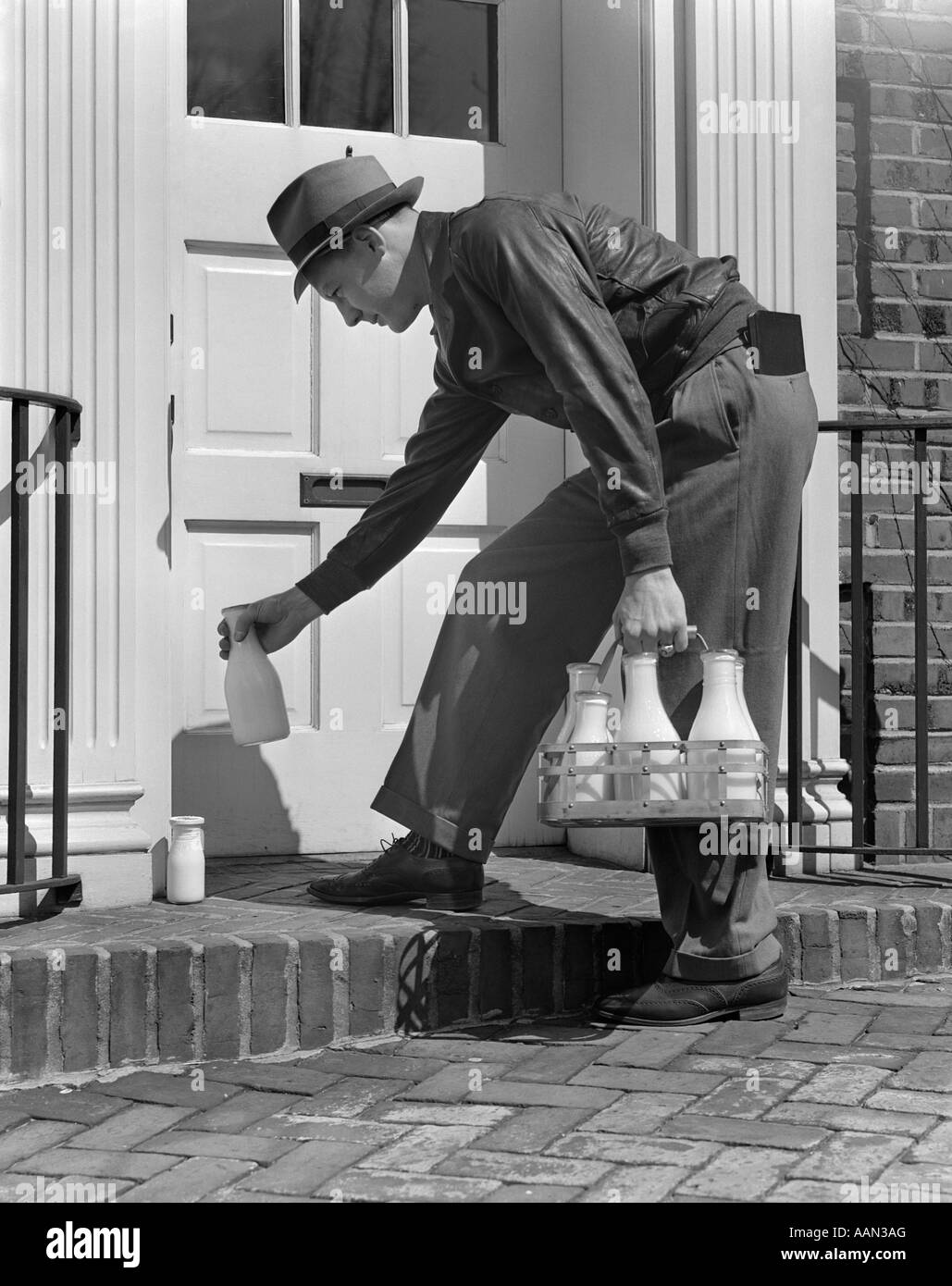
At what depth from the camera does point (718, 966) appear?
9.38ft

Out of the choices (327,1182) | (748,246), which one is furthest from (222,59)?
(327,1182)

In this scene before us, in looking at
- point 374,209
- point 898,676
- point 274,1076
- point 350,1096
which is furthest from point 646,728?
point 898,676

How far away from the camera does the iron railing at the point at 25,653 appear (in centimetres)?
295

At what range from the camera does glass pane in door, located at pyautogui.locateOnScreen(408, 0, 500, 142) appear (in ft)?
13.2

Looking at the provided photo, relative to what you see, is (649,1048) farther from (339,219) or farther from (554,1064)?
(339,219)

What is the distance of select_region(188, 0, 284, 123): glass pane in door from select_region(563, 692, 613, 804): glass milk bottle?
203cm

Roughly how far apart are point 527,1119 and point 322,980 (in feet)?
2.03

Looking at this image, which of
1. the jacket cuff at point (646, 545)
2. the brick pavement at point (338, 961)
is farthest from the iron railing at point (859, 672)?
the jacket cuff at point (646, 545)

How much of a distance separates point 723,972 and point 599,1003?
0.82 ft

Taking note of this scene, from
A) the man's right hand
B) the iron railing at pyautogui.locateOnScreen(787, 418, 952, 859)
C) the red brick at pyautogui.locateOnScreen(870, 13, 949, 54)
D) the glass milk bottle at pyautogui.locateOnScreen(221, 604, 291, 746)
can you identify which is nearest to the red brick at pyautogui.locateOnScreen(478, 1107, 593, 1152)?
the glass milk bottle at pyautogui.locateOnScreen(221, 604, 291, 746)

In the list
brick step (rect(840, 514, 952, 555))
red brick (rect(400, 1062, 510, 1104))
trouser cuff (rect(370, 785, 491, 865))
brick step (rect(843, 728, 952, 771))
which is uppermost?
brick step (rect(840, 514, 952, 555))

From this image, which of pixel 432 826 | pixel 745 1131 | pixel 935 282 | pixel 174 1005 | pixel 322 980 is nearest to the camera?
pixel 745 1131

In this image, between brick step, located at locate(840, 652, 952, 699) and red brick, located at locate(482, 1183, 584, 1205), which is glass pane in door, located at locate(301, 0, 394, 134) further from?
red brick, located at locate(482, 1183, 584, 1205)
